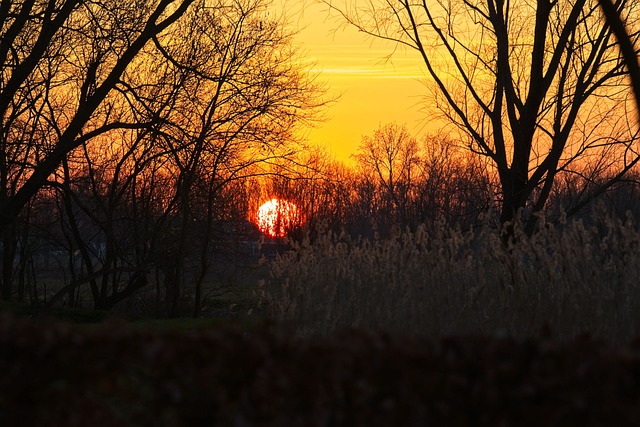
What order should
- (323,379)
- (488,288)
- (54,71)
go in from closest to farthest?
Result: (323,379)
(488,288)
(54,71)

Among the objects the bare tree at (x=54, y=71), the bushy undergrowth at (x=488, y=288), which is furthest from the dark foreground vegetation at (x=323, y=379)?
the bare tree at (x=54, y=71)

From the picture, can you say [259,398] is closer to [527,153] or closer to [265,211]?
[527,153]

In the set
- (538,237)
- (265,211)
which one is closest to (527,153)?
(538,237)

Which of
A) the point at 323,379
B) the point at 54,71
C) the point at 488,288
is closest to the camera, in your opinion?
the point at 323,379

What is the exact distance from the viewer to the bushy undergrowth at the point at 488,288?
26.3 ft

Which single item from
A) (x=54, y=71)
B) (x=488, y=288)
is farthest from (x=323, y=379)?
(x=54, y=71)

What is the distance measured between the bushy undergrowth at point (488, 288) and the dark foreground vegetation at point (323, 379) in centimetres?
397

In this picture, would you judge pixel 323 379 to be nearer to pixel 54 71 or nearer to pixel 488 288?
pixel 488 288

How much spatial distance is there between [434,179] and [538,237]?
43.4m

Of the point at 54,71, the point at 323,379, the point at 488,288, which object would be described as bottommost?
the point at 323,379

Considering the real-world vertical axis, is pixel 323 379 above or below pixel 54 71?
below

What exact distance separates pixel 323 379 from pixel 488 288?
5.08m

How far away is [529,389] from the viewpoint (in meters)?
3.73

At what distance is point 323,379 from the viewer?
3.91 metres
